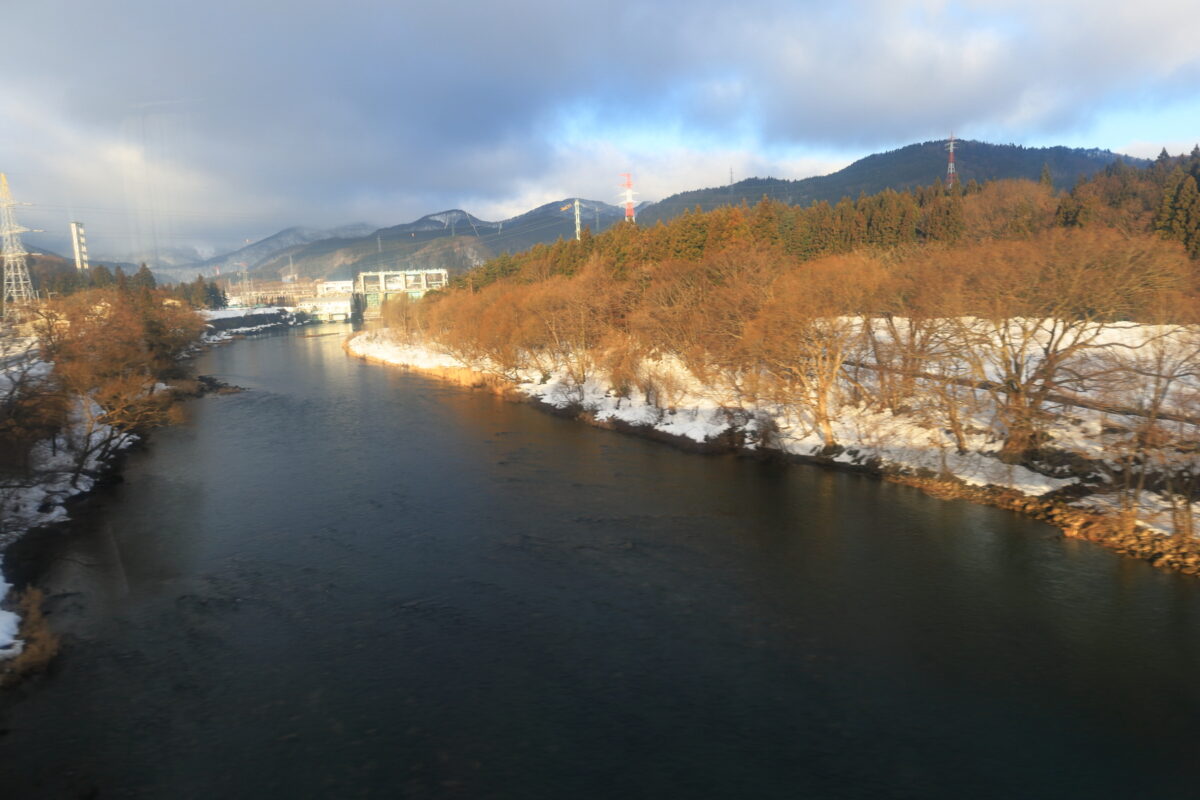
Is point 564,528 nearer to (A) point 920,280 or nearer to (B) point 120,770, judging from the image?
(B) point 120,770

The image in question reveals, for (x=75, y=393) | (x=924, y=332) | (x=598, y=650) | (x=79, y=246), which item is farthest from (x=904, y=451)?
(x=79, y=246)

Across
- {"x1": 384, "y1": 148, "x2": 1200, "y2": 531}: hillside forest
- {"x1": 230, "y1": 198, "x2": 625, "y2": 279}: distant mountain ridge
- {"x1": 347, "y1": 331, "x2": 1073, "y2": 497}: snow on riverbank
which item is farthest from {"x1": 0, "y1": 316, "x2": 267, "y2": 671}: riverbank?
{"x1": 230, "y1": 198, "x2": 625, "y2": 279}: distant mountain ridge

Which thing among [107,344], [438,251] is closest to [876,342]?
[107,344]

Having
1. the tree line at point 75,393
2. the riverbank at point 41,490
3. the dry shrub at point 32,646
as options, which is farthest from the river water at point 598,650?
the tree line at point 75,393

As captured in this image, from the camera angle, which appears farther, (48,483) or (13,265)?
(13,265)

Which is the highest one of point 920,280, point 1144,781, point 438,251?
point 438,251

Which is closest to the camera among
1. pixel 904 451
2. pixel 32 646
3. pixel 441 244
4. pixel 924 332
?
pixel 32 646

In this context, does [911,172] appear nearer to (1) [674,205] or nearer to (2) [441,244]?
(1) [674,205]

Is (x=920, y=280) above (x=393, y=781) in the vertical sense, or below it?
above
